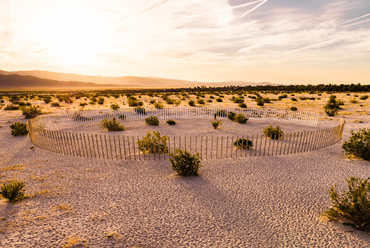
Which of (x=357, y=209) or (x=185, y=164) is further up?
Result: (x=357, y=209)

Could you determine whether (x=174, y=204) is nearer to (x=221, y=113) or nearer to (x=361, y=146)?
(x=361, y=146)

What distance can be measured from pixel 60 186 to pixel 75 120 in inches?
661

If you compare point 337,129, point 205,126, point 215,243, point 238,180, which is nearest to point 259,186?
point 238,180

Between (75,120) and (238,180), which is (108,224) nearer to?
(238,180)

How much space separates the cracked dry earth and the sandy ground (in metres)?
0.03

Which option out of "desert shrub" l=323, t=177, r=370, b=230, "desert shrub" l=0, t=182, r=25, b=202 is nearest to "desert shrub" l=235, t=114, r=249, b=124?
"desert shrub" l=323, t=177, r=370, b=230

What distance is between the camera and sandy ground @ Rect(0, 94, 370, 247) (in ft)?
18.6

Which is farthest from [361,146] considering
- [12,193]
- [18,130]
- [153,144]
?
[18,130]

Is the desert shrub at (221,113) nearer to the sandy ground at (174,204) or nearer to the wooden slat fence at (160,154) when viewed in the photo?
the wooden slat fence at (160,154)

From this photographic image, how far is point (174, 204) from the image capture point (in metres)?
7.35

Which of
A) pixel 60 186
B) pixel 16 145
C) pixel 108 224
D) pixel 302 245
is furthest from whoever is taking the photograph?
pixel 16 145

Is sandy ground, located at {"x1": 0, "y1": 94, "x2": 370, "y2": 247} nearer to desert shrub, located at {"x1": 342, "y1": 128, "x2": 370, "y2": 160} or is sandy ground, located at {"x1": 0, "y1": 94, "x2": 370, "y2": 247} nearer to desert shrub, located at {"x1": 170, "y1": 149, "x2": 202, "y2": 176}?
desert shrub, located at {"x1": 170, "y1": 149, "x2": 202, "y2": 176}

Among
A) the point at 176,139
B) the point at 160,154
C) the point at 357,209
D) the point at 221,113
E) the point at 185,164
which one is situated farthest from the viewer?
the point at 221,113

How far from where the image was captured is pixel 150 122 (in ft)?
70.9
